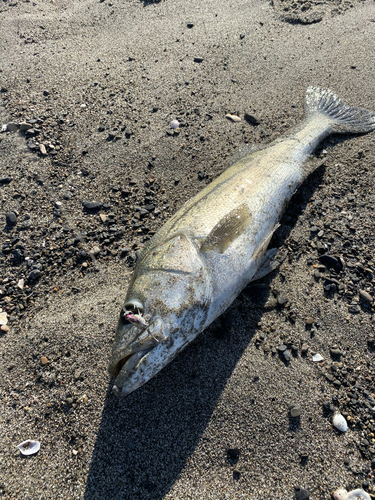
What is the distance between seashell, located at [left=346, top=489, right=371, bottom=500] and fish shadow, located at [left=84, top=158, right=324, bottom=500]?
1.05m

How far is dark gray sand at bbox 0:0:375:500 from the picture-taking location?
245 centimetres

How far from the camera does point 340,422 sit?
2.58 meters

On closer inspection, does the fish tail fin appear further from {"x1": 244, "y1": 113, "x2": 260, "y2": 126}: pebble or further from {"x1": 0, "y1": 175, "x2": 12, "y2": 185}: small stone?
{"x1": 0, "y1": 175, "x2": 12, "y2": 185}: small stone

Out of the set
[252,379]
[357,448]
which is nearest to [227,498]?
[252,379]

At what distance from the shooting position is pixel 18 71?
513cm

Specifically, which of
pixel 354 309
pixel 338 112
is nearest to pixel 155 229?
pixel 354 309

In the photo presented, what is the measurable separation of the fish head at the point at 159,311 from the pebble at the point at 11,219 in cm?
189

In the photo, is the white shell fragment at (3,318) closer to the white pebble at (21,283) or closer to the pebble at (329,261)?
the white pebble at (21,283)

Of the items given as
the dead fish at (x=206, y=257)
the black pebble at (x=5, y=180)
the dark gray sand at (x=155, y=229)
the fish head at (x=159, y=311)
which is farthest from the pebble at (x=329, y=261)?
the black pebble at (x=5, y=180)

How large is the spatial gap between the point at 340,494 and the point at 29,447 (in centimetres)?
262

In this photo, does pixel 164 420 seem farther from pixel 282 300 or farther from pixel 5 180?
pixel 5 180

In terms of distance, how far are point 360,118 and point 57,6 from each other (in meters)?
6.64

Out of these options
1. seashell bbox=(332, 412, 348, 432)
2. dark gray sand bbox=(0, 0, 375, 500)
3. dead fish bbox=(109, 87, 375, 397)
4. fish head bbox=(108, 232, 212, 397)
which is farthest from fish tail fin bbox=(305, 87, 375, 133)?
seashell bbox=(332, 412, 348, 432)

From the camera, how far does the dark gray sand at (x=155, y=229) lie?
8.03 ft
